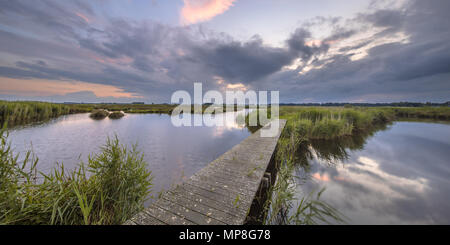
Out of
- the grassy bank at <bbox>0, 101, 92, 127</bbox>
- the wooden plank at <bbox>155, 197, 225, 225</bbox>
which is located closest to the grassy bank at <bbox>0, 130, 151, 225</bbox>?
the wooden plank at <bbox>155, 197, 225, 225</bbox>

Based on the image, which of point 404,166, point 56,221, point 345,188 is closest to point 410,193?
point 345,188

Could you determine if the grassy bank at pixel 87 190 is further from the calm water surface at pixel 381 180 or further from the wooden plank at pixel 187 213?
the calm water surface at pixel 381 180

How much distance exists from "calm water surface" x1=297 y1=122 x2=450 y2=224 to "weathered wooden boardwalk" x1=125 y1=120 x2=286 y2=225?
8.62 feet

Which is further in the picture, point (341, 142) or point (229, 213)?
point (341, 142)

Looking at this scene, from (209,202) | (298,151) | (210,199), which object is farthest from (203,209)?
(298,151)

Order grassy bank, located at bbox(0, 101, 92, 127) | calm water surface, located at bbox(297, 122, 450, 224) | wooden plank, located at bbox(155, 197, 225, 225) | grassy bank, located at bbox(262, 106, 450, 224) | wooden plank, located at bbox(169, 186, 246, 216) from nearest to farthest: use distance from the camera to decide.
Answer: wooden plank, located at bbox(155, 197, 225, 225) → wooden plank, located at bbox(169, 186, 246, 216) → grassy bank, located at bbox(262, 106, 450, 224) → calm water surface, located at bbox(297, 122, 450, 224) → grassy bank, located at bbox(0, 101, 92, 127)

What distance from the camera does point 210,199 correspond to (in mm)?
3387

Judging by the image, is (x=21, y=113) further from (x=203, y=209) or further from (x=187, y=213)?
(x=203, y=209)

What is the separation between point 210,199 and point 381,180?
7960mm

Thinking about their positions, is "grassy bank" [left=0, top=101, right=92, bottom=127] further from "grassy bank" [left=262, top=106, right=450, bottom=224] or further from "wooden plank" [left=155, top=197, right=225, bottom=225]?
"grassy bank" [left=262, top=106, right=450, bottom=224]

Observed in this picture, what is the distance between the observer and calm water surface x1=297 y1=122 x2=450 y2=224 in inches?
175

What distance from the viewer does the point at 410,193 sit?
17.8 ft
